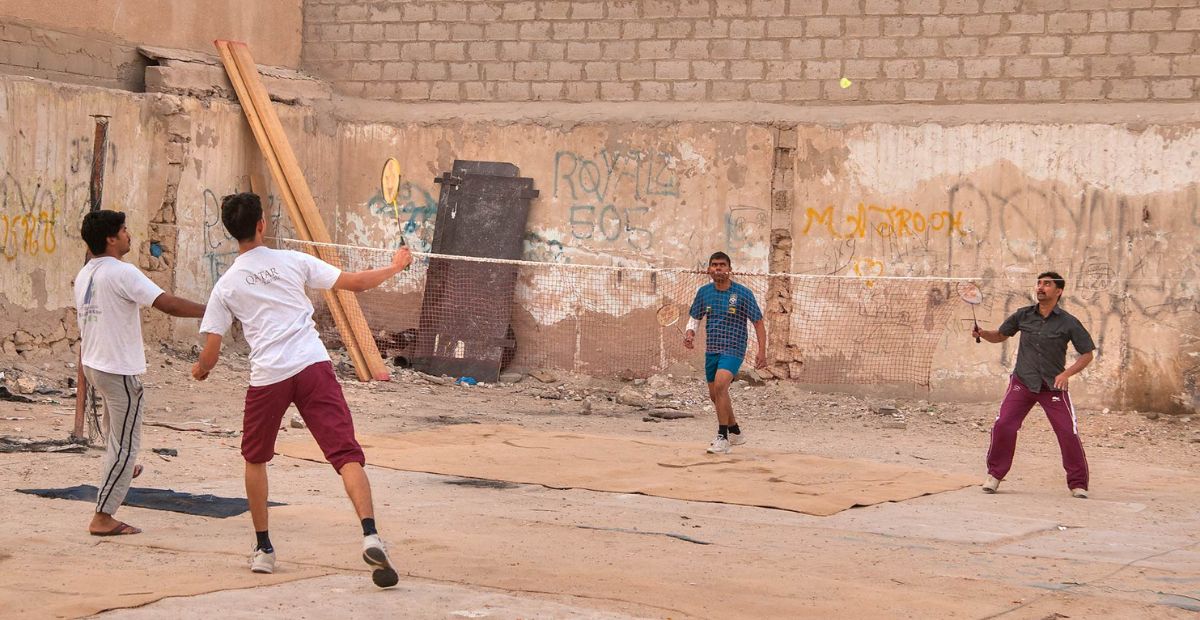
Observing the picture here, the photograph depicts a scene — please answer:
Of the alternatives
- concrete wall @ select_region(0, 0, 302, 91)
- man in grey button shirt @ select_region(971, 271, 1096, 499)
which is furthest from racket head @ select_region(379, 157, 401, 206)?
man in grey button shirt @ select_region(971, 271, 1096, 499)

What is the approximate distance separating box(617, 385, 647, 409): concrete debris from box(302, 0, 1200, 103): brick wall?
3.23m

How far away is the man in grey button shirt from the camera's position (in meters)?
10.1

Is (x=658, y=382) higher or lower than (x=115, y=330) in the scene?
lower

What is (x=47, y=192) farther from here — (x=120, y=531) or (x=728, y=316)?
(x=120, y=531)

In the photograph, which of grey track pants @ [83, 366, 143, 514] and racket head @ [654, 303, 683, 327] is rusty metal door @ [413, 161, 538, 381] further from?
grey track pants @ [83, 366, 143, 514]

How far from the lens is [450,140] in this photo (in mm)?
16188

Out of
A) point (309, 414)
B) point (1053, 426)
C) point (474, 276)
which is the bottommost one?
point (1053, 426)

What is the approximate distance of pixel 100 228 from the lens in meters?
7.59

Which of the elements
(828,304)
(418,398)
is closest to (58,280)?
(418,398)

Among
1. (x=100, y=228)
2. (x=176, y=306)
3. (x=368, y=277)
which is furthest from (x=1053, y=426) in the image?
(x=100, y=228)

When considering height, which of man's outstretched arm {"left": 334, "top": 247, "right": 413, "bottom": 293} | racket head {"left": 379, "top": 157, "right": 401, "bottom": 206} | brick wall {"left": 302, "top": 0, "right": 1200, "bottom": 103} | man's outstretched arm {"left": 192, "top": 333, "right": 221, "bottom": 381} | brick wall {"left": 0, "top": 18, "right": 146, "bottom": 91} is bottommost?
man's outstretched arm {"left": 192, "top": 333, "right": 221, "bottom": 381}

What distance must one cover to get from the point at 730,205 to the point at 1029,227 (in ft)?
9.91

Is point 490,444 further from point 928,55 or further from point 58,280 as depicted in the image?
point 928,55

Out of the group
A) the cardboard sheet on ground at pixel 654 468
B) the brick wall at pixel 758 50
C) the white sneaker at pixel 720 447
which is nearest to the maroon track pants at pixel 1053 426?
the cardboard sheet on ground at pixel 654 468
